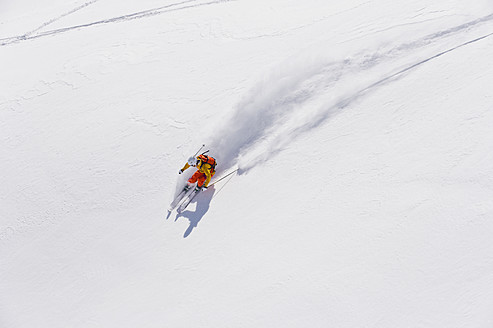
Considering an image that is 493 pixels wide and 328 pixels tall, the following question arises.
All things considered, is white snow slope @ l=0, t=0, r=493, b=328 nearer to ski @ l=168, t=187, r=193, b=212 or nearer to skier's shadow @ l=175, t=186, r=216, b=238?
skier's shadow @ l=175, t=186, r=216, b=238

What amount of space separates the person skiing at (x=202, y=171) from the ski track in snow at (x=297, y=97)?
107 centimetres

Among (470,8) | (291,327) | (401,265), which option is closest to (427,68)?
(470,8)

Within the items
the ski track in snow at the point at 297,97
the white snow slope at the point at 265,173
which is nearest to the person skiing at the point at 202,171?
the white snow slope at the point at 265,173

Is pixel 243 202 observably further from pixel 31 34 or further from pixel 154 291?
pixel 31 34

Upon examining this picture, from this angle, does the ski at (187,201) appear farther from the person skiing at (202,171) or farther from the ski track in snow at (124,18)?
the ski track in snow at (124,18)

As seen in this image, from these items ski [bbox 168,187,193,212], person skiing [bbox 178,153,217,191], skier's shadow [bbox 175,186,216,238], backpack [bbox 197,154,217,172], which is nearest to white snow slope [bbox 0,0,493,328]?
skier's shadow [bbox 175,186,216,238]

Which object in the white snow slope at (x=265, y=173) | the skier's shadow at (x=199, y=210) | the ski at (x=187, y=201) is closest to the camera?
the white snow slope at (x=265, y=173)

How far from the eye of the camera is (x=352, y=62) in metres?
13.8

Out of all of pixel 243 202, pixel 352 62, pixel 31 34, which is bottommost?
pixel 243 202

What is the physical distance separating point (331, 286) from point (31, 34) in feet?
70.6

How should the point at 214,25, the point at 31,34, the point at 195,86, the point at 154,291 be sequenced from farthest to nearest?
the point at 31,34, the point at 214,25, the point at 195,86, the point at 154,291

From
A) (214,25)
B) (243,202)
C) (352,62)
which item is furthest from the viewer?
(214,25)

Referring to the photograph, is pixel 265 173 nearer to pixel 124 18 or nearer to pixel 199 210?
pixel 199 210

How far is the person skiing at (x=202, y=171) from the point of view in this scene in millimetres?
11367
